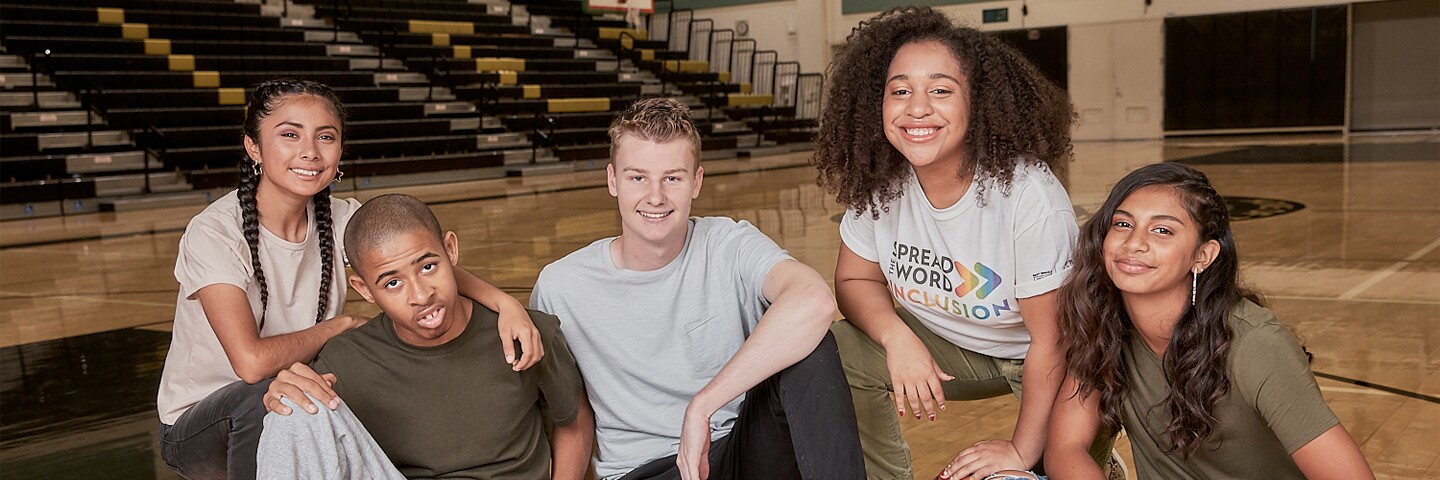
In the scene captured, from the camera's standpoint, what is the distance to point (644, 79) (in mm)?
17156

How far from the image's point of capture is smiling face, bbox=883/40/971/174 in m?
2.03

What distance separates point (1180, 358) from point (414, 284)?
1.13m

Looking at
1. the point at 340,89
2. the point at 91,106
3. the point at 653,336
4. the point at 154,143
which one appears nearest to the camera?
the point at 653,336

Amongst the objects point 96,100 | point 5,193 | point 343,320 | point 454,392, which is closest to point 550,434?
point 454,392

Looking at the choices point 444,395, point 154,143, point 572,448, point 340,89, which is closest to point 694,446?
point 572,448

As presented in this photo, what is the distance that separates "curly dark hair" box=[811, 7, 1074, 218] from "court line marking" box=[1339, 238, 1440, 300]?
2678 millimetres

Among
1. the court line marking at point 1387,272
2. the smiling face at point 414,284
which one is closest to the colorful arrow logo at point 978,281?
the smiling face at point 414,284

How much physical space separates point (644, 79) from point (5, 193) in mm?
9270

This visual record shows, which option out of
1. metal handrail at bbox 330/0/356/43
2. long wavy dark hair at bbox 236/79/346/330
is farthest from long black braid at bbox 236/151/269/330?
metal handrail at bbox 330/0/356/43

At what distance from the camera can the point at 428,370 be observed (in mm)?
1883

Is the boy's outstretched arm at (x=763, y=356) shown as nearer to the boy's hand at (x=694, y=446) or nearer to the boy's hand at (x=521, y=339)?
the boy's hand at (x=694, y=446)

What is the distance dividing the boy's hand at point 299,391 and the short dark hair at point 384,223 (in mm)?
209

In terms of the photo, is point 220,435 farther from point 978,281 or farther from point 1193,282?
point 1193,282

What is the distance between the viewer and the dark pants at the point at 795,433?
1783 mm
